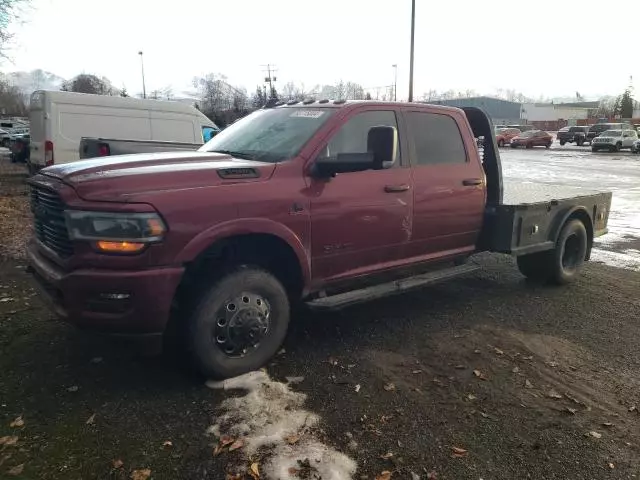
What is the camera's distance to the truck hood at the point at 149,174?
3236 mm

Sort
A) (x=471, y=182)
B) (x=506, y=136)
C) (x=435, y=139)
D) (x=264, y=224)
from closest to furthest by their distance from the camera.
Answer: (x=264, y=224), (x=435, y=139), (x=471, y=182), (x=506, y=136)

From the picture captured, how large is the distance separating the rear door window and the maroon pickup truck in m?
0.01

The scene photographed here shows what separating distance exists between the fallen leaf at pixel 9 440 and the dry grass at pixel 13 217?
4.50 m

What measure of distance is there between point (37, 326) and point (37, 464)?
2093 mm

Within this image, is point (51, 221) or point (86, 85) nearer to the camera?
point (51, 221)

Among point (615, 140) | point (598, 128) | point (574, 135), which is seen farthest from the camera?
point (574, 135)

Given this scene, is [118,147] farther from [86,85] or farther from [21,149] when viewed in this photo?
[86,85]

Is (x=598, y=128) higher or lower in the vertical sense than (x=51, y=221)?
lower

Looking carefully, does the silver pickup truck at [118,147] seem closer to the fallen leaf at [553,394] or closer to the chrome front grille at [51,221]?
the chrome front grille at [51,221]

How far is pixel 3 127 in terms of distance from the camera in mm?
51281

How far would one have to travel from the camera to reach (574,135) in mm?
46594

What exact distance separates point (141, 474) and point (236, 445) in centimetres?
51

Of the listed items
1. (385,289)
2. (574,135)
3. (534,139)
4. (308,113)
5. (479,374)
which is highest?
(308,113)

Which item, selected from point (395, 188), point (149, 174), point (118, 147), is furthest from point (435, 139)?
point (118, 147)
